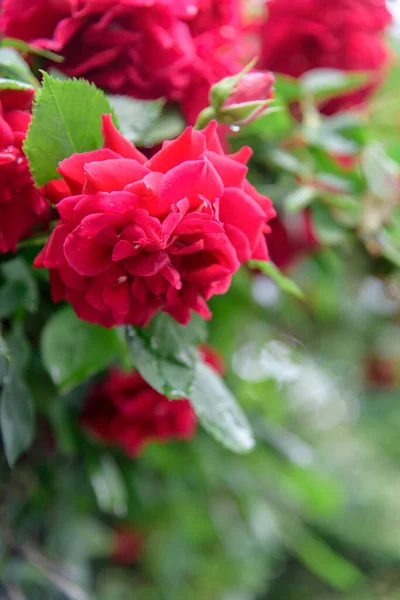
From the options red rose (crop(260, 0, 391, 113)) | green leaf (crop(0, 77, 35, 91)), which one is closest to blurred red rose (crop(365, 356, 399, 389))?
red rose (crop(260, 0, 391, 113))

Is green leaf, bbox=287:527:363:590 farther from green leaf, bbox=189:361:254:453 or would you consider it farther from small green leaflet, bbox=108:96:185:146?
small green leaflet, bbox=108:96:185:146

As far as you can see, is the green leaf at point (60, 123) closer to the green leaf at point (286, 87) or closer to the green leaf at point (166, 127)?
the green leaf at point (166, 127)

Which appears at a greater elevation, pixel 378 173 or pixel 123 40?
pixel 123 40

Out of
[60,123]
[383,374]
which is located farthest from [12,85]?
[383,374]

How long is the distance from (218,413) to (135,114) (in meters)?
0.15

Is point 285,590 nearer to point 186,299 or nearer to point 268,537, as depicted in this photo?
point 268,537

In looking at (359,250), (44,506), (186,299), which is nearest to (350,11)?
(359,250)

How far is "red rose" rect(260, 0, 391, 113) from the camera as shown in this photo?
16.8 inches

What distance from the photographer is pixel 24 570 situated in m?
0.45

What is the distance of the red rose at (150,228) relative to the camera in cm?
22

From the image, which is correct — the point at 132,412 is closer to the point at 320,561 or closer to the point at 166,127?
the point at 166,127

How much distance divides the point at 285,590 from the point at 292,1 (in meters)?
0.71

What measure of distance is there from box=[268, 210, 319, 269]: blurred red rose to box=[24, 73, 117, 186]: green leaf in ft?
0.66

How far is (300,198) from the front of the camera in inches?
15.1
